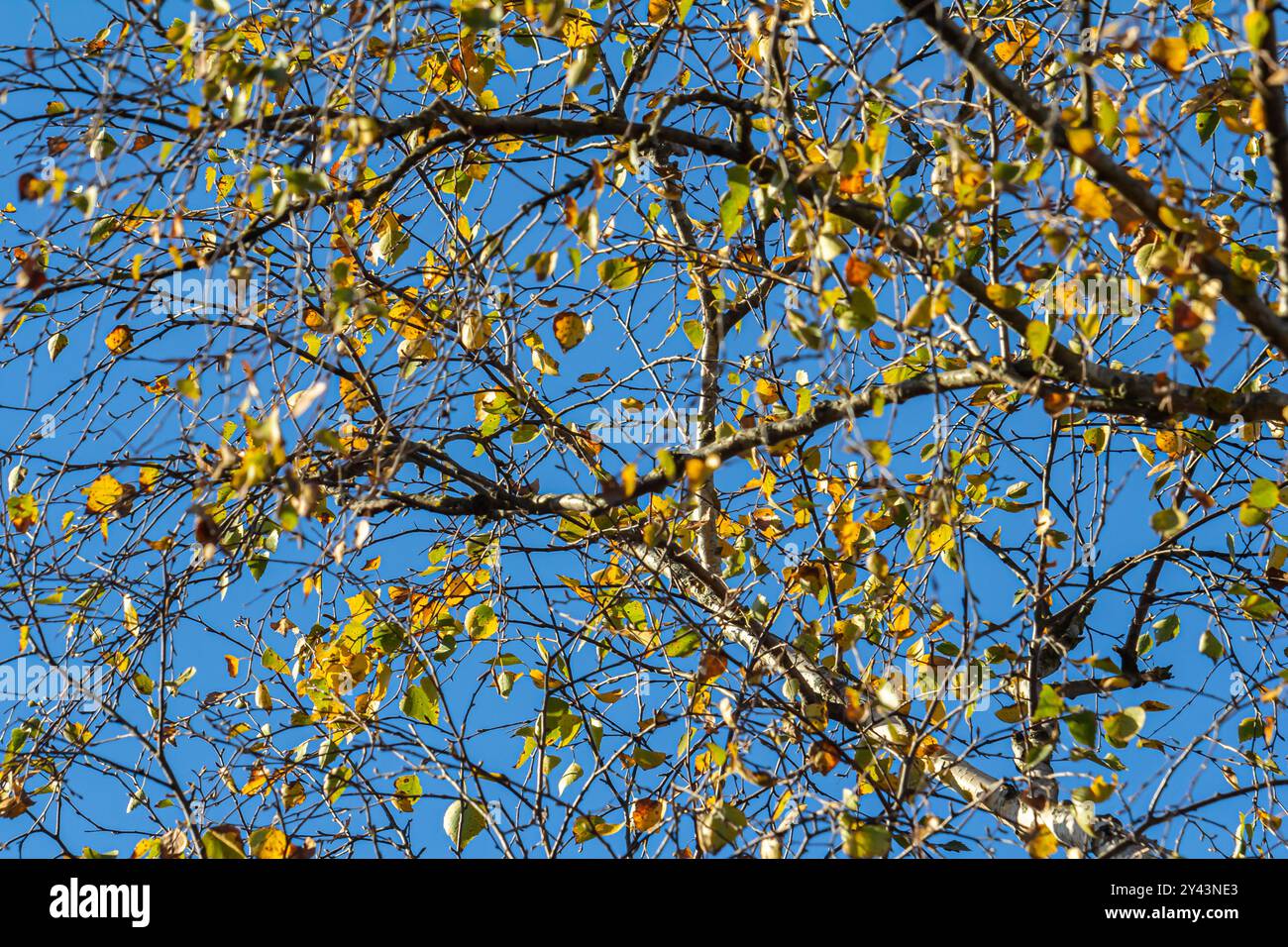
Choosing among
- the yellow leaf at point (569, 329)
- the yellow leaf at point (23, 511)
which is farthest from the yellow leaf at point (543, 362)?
the yellow leaf at point (23, 511)

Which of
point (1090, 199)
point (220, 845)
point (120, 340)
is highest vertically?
point (120, 340)

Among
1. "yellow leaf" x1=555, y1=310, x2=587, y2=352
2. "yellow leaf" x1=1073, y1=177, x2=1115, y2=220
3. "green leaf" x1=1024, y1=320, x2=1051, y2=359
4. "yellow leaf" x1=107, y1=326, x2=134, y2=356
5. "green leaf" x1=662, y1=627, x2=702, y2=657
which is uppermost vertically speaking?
"yellow leaf" x1=107, y1=326, x2=134, y2=356

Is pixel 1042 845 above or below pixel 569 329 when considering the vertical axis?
below

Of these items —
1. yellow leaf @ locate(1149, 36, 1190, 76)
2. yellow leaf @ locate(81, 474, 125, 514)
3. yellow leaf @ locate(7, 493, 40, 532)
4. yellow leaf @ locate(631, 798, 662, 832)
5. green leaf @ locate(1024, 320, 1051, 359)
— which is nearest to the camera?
yellow leaf @ locate(1149, 36, 1190, 76)

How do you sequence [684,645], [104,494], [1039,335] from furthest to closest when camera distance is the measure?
[684,645]
[104,494]
[1039,335]

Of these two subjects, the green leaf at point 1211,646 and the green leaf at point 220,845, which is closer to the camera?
the green leaf at point 220,845

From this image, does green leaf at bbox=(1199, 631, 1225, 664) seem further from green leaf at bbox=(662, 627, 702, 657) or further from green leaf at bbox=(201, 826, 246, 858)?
green leaf at bbox=(201, 826, 246, 858)

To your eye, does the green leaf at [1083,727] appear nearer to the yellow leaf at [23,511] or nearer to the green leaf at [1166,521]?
the green leaf at [1166,521]

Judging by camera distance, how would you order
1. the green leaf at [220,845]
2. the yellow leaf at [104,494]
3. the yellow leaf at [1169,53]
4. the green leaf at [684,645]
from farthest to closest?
the green leaf at [684,645] → the yellow leaf at [104,494] → the green leaf at [220,845] → the yellow leaf at [1169,53]

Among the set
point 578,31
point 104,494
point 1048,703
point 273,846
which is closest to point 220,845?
point 273,846

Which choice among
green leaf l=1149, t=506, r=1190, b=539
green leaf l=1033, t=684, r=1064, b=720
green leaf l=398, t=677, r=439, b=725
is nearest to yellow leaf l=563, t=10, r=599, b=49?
green leaf l=398, t=677, r=439, b=725

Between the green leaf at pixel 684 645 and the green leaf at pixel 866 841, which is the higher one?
the green leaf at pixel 684 645

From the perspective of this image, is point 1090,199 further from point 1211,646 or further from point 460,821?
point 460,821
